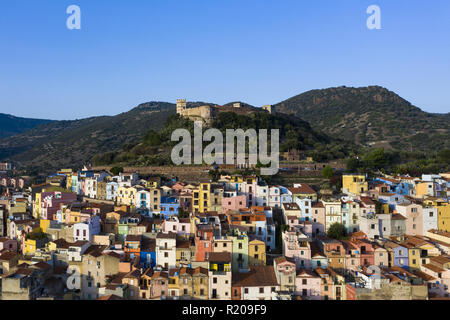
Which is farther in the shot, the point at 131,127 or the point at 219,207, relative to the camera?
the point at 131,127

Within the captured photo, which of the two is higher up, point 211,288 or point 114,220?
point 114,220

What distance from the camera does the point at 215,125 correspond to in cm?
4406

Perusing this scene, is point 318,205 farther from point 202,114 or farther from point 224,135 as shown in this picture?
point 202,114

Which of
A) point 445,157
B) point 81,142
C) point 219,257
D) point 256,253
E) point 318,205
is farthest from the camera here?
point 81,142

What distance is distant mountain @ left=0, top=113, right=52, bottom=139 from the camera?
123m

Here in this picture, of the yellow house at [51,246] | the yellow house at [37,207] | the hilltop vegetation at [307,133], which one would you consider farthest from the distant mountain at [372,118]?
the yellow house at [51,246]

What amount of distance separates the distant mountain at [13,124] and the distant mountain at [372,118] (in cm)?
8679

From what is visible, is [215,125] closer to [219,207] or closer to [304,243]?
[219,207]

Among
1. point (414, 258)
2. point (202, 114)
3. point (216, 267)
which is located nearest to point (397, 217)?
point (414, 258)

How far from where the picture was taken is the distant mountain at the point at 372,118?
57.2 m

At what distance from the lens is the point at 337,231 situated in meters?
21.0

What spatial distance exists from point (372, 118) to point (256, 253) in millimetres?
55854
